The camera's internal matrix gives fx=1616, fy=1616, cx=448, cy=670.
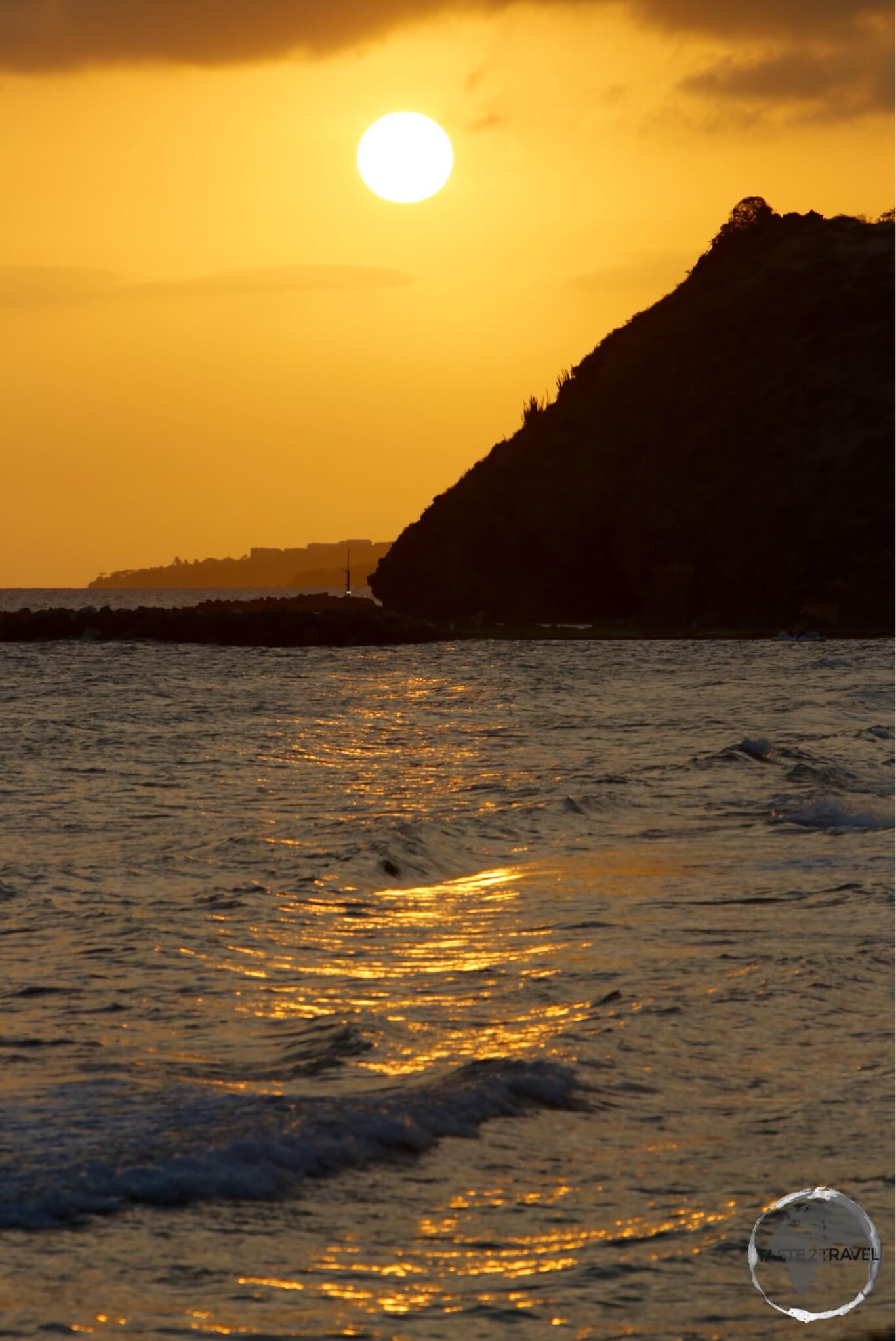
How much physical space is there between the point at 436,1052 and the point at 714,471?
93.3 meters

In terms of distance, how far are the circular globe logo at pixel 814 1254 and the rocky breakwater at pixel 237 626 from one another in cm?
8333

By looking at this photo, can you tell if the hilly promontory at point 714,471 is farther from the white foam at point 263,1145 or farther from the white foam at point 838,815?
the white foam at point 263,1145

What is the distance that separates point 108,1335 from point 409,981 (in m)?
6.28

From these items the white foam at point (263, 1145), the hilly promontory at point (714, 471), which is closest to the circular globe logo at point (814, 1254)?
the white foam at point (263, 1145)

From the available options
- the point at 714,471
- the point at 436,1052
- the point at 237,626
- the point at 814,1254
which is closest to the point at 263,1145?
the point at 436,1052

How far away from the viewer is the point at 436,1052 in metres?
10.9

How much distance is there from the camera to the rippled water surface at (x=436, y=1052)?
7.37 m

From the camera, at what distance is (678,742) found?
115 feet

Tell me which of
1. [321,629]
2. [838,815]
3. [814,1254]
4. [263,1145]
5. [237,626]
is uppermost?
[237,626]

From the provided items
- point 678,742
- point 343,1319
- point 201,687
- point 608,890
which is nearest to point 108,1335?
point 343,1319

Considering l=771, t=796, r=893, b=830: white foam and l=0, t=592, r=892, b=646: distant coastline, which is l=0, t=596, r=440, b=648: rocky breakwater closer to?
l=0, t=592, r=892, b=646: distant coastline

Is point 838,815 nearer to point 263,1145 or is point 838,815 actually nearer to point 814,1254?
point 263,1145

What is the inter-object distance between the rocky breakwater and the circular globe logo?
83.3m

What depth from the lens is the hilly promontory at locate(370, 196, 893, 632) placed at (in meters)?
95.1
